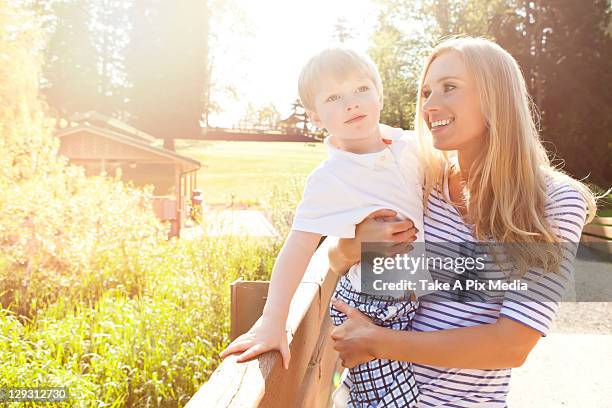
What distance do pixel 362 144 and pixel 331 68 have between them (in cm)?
27

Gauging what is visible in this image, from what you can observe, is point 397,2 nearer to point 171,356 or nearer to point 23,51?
point 23,51

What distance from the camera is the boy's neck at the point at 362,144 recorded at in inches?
87.1

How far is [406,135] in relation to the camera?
7.75 feet

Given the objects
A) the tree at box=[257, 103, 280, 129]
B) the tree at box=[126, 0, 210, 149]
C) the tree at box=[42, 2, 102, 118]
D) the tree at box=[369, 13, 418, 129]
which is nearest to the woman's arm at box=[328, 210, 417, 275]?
the tree at box=[369, 13, 418, 129]

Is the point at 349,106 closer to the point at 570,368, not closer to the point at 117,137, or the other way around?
→ the point at 570,368

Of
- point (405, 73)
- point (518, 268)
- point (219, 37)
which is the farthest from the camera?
point (219, 37)

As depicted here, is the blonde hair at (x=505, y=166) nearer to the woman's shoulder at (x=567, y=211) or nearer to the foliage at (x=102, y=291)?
the woman's shoulder at (x=567, y=211)

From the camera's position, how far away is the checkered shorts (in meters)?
1.79

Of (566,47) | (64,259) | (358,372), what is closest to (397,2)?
(566,47)

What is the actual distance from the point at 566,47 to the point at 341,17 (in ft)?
154

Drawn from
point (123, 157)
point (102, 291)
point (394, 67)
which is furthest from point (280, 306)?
point (394, 67)

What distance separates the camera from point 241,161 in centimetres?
6188

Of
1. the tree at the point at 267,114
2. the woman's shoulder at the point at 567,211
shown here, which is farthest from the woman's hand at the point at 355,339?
the tree at the point at 267,114

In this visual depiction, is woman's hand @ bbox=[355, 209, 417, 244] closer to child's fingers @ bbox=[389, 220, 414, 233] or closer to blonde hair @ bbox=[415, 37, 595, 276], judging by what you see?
child's fingers @ bbox=[389, 220, 414, 233]
